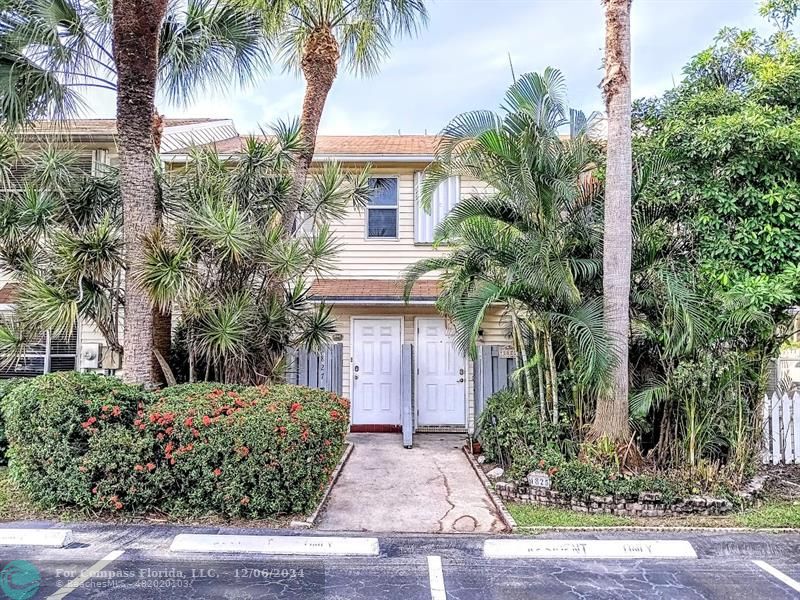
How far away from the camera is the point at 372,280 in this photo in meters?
10.8

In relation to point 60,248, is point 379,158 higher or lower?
higher

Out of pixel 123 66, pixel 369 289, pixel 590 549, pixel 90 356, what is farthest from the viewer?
pixel 369 289

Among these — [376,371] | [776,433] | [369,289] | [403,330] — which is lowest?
[776,433]

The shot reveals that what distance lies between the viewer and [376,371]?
10500 millimetres

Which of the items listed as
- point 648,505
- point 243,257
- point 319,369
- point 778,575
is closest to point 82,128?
point 243,257

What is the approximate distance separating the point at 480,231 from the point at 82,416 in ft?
17.0

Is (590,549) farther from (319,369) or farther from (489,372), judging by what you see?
(319,369)

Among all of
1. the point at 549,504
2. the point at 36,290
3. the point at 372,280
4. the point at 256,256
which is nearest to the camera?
the point at 549,504

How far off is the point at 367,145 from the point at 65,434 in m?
8.70

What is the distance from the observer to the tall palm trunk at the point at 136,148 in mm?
6629

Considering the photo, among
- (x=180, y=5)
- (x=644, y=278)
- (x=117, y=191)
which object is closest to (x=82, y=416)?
(x=117, y=191)

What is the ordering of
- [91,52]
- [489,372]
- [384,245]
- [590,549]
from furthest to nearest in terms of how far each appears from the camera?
[384,245] → [489,372] → [91,52] → [590,549]

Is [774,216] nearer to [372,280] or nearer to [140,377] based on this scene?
[372,280]

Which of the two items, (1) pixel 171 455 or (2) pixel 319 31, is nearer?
(1) pixel 171 455
